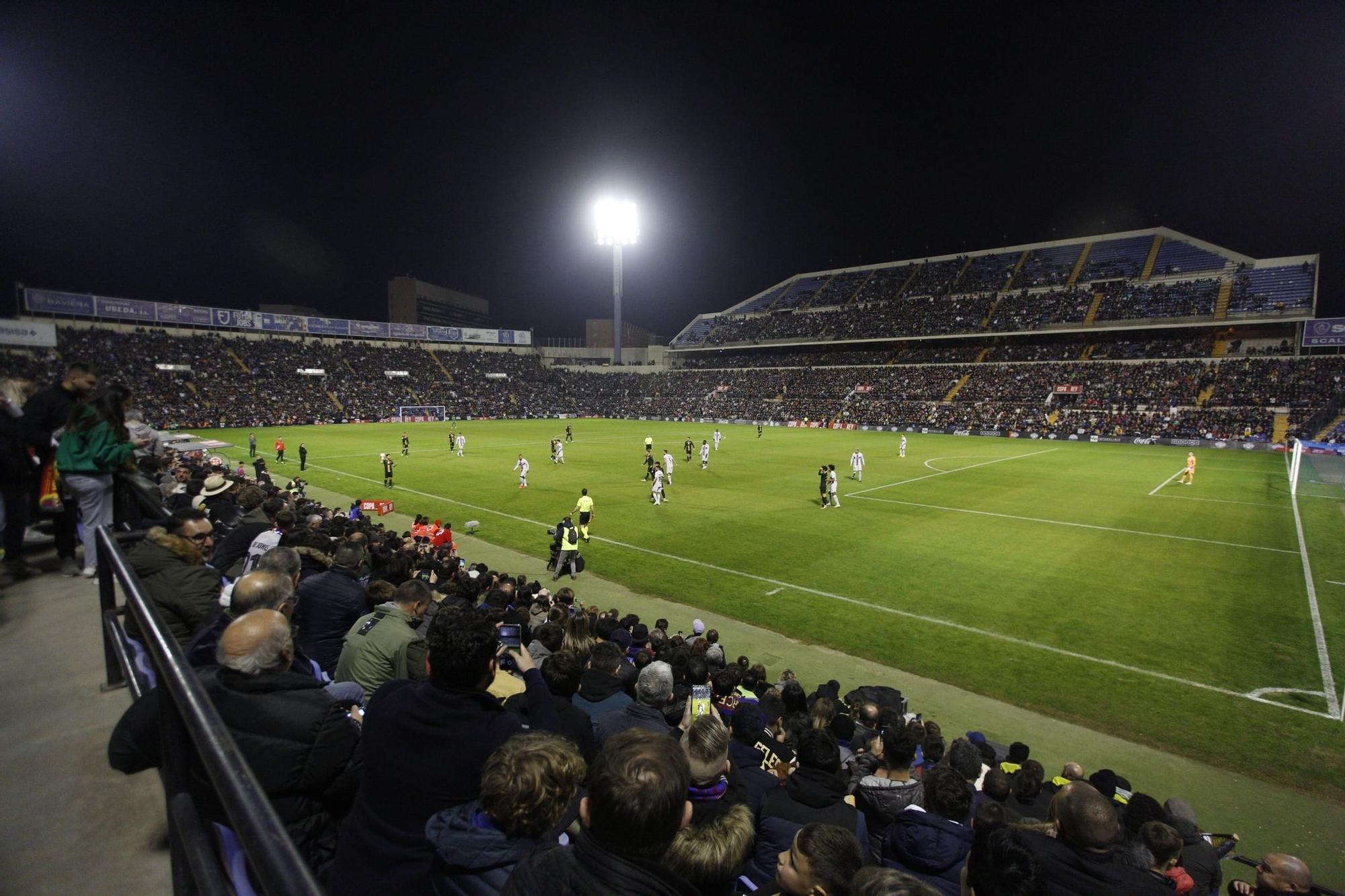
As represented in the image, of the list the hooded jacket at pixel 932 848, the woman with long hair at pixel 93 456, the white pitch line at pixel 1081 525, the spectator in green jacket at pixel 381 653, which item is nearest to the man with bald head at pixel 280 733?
the spectator in green jacket at pixel 381 653

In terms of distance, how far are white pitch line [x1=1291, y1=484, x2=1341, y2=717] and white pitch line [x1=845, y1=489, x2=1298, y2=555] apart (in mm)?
1135

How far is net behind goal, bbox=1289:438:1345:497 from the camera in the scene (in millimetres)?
28047

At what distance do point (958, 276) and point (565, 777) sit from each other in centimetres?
9843

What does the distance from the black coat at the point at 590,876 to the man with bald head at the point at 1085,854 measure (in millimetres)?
2628

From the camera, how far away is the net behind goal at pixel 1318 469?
2805cm

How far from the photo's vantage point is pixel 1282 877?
13.5 ft

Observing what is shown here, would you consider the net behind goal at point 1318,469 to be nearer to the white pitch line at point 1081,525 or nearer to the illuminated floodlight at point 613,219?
the white pitch line at point 1081,525

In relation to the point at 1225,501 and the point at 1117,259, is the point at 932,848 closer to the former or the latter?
the point at 1225,501

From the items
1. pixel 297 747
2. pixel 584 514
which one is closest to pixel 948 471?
pixel 584 514

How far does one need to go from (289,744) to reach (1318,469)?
46.8m

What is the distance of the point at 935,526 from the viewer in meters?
19.5

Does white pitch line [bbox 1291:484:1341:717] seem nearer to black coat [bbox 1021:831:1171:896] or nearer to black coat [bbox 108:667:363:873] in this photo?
black coat [bbox 1021:831:1171:896]

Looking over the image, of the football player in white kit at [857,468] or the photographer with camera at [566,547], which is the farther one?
the football player in white kit at [857,468]

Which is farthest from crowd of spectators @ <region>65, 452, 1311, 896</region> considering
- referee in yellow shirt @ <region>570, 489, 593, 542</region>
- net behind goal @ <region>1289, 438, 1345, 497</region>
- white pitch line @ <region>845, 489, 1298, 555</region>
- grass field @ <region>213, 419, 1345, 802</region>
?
net behind goal @ <region>1289, 438, 1345, 497</region>
